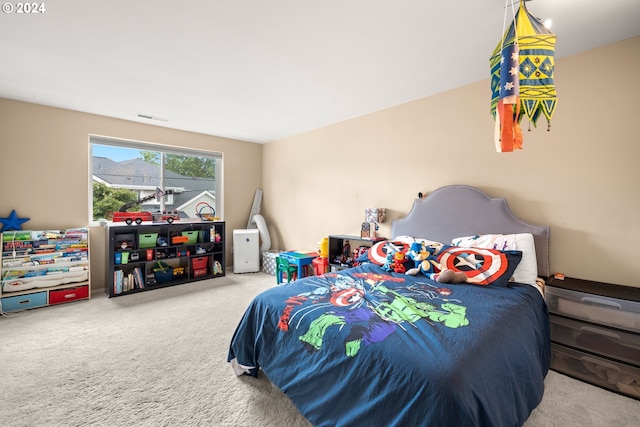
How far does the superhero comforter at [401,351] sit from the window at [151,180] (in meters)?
3.40

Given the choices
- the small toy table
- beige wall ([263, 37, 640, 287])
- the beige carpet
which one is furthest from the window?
beige wall ([263, 37, 640, 287])

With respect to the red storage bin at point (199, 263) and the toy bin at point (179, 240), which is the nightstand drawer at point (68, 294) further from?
the red storage bin at point (199, 263)

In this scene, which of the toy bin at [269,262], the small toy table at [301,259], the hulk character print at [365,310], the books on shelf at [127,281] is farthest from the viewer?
the toy bin at [269,262]

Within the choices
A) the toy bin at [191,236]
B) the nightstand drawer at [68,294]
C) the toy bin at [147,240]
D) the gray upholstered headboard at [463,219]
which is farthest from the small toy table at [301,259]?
the nightstand drawer at [68,294]

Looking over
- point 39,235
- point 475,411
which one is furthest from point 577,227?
point 39,235

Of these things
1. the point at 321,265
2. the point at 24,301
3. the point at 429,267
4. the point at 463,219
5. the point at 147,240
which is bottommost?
the point at 24,301

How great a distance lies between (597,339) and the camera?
1.99m

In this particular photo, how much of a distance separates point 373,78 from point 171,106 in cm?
252

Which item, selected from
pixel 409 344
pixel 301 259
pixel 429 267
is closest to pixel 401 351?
pixel 409 344

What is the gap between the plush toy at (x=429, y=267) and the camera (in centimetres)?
217

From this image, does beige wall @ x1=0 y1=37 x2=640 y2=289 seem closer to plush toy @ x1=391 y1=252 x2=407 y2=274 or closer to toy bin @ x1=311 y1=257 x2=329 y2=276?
toy bin @ x1=311 y1=257 x2=329 y2=276

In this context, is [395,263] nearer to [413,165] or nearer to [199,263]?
[413,165]

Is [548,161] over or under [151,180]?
under

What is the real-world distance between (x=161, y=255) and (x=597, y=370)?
500 centimetres
